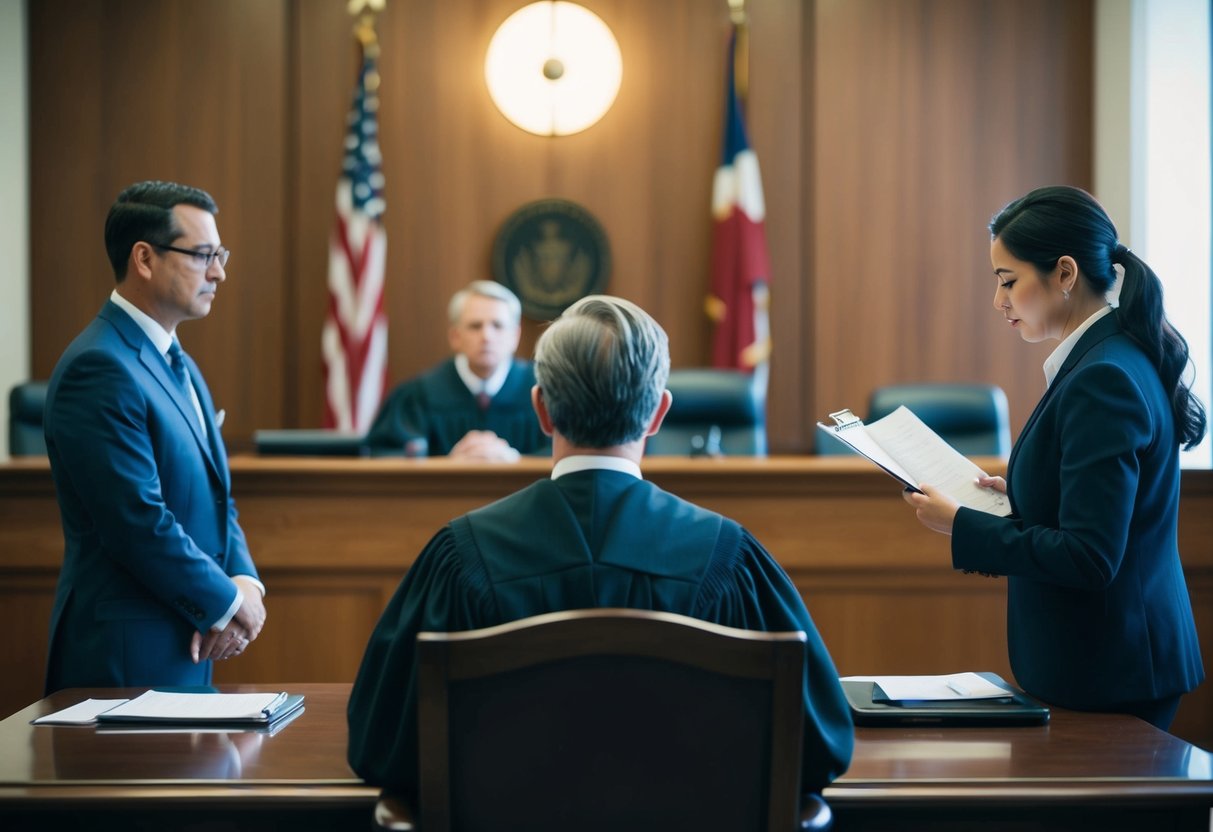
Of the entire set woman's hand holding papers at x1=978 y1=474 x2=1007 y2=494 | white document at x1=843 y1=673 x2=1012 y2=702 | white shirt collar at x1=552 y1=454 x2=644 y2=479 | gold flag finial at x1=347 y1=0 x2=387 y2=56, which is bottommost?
white document at x1=843 y1=673 x2=1012 y2=702

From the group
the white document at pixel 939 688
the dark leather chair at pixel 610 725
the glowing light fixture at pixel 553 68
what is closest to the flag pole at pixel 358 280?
the glowing light fixture at pixel 553 68

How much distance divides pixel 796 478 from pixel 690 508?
7.16 ft

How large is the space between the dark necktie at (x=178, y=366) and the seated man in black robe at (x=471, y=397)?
94.2 inches

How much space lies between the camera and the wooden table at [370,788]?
165 cm

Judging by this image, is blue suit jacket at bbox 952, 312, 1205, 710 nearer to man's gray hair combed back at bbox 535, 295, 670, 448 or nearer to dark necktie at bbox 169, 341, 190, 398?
man's gray hair combed back at bbox 535, 295, 670, 448

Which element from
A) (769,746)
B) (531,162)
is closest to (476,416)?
(531,162)

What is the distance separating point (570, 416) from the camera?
5.46 feet

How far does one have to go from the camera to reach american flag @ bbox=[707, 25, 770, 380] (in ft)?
20.7

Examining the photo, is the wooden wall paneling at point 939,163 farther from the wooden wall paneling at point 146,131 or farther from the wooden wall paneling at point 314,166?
the wooden wall paneling at point 146,131

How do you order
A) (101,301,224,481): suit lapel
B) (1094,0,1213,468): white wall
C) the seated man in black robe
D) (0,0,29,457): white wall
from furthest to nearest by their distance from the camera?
(0,0,29,457): white wall < (1094,0,1213,468): white wall < the seated man in black robe < (101,301,224,481): suit lapel

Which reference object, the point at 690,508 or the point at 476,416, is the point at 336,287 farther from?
the point at 690,508

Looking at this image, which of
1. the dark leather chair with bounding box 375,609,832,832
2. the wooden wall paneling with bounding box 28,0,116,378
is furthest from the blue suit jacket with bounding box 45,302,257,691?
the wooden wall paneling with bounding box 28,0,116,378

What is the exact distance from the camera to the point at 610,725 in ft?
4.62

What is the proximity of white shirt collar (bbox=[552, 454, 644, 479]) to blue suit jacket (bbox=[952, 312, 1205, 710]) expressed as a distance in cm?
80
